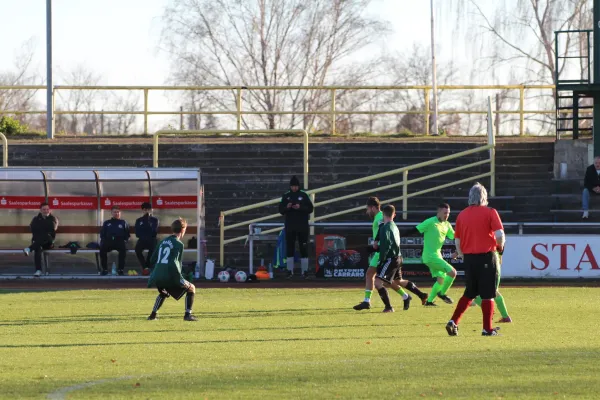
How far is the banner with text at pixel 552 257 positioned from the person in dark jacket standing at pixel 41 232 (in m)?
9.67

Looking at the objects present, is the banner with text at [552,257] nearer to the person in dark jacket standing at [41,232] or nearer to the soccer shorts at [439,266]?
the soccer shorts at [439,266]

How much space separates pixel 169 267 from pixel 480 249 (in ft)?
14.4

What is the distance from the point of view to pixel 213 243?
26.5 metres

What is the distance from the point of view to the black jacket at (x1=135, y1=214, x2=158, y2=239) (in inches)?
934

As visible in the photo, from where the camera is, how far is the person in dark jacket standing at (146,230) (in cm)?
2373

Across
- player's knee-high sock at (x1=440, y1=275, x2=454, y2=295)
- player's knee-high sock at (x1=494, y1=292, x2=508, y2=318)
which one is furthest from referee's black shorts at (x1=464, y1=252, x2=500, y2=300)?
player's knee-high sock at (x1=440, y1=275, x2=454, y2=295)

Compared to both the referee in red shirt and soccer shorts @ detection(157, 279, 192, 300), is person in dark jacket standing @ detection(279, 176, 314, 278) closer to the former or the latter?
soccer shorts @ detection(157, 279, 192, 300)

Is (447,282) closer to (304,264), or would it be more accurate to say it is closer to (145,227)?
(304,264)

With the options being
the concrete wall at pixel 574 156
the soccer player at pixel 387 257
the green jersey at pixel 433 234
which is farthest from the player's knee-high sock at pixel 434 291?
the concrete wall at pixel 574 156

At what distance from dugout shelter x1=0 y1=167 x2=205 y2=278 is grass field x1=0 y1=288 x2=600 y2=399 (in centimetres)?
690

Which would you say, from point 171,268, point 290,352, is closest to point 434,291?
point 171,268

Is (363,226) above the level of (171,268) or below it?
above

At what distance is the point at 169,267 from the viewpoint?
47.9 ft

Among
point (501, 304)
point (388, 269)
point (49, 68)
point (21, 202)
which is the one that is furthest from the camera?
point (49, 68)
